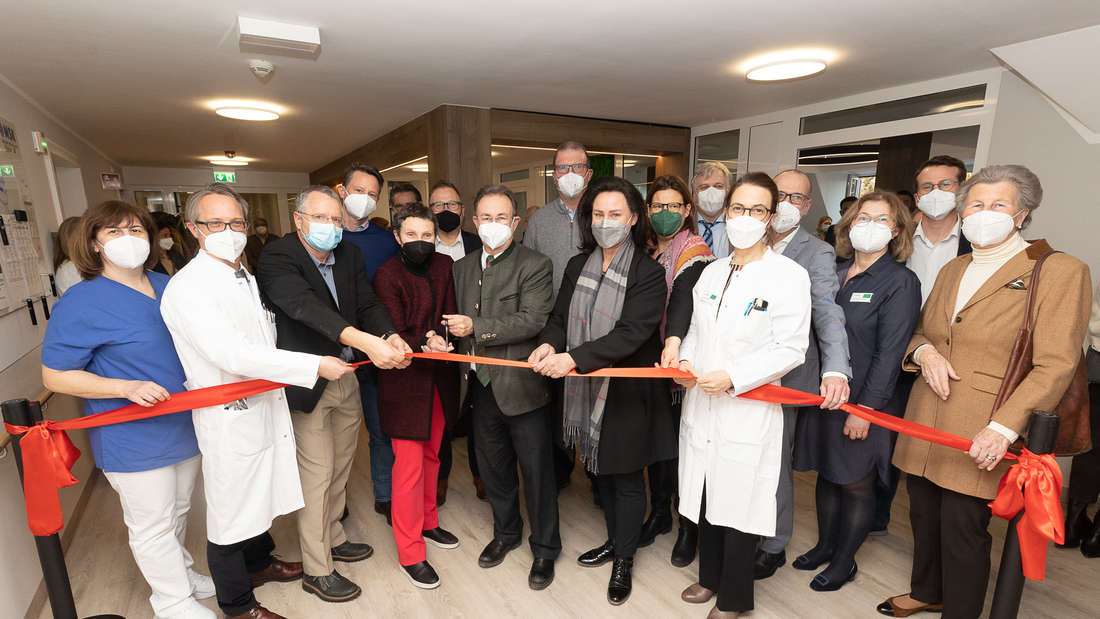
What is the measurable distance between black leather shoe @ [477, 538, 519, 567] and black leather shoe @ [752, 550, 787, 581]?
127 centimetres

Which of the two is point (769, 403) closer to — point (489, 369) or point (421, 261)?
point (489, 369)

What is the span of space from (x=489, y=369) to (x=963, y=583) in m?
2.10

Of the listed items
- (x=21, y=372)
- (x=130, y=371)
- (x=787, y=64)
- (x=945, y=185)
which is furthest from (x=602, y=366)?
(x=787, y=64)

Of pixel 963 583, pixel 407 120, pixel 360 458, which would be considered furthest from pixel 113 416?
pixel 407 120

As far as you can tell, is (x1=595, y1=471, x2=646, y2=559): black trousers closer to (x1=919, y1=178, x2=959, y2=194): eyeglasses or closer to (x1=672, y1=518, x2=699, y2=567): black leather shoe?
(x1=672, y1=518, x2=699, y2=567): black leather shoe

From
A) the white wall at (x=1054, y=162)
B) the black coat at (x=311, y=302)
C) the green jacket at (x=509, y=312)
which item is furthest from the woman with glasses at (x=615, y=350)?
the white wall at (x=1054, y=162)

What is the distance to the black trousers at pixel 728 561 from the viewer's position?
2.15m

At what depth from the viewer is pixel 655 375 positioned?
210 centimetres

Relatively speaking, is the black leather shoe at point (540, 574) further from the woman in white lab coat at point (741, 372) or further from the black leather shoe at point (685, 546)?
the woman in white lab coat at point (741, 372)

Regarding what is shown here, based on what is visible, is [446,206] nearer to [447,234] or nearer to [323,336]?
[447,234]

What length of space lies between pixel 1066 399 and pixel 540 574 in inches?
89.2

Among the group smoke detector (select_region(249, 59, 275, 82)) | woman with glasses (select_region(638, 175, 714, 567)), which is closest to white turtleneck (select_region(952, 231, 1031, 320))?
woman with glasses (select_region(638, 175, 714, 567))

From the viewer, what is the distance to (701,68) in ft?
14.7

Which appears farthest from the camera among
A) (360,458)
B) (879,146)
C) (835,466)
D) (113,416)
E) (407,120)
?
(407,120)
